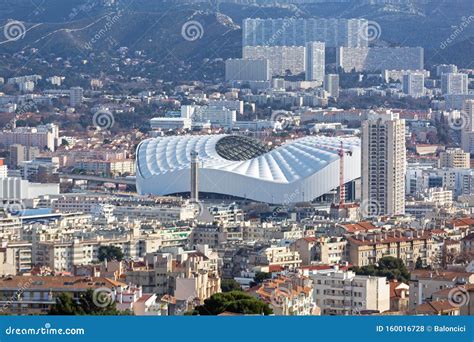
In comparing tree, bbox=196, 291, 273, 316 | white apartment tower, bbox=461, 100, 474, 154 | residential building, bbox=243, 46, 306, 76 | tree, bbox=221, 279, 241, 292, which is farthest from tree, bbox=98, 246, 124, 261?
residential building, bbox=243, 46, 306, 76

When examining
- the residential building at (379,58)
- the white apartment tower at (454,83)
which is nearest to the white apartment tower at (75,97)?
the white apartment tower at (454,83)

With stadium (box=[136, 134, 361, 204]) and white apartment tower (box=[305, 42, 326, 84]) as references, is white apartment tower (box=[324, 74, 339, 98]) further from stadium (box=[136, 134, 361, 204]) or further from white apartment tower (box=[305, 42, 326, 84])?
stadium (box=[136, 134, 361, 204])

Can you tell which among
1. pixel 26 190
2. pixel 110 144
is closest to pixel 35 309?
pixel 26 190

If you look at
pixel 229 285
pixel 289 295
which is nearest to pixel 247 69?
pixel 229 285

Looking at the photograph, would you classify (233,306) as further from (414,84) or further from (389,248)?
(414,84)

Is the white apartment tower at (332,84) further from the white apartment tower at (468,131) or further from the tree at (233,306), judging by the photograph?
the tree at (233,306)
